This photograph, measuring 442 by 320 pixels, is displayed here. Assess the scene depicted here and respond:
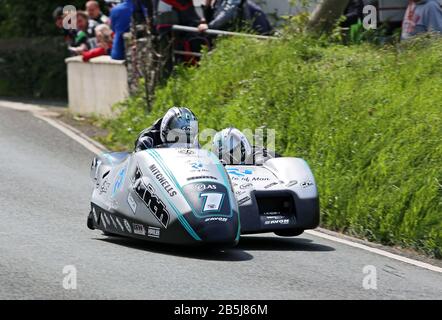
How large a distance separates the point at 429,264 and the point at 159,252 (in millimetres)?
2384

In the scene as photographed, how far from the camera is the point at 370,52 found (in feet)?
48.1

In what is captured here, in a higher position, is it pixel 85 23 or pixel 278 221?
pixel 85 23

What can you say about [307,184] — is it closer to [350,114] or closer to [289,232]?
[289,232]

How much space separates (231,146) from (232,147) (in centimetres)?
2

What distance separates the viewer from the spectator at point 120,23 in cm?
1944

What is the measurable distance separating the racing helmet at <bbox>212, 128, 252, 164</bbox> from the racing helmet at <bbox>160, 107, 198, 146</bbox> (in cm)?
53

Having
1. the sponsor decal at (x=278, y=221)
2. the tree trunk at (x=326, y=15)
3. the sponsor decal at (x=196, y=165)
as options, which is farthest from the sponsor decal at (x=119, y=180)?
the tree trunk at (x=326, y=15)

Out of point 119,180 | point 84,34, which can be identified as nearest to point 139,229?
point 119,180

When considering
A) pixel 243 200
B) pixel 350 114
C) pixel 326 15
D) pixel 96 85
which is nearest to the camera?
pixel 243 200

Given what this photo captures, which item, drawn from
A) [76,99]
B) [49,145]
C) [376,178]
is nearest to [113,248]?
[376,178]

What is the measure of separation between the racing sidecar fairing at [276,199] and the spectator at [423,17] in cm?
436

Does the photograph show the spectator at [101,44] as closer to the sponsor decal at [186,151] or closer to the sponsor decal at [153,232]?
the sponsor decal at [186,151]

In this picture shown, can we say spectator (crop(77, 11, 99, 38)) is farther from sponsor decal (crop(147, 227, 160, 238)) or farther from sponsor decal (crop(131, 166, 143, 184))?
sponsor decal (crop(147, 227, 160, 238))

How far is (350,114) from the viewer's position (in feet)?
43.0
